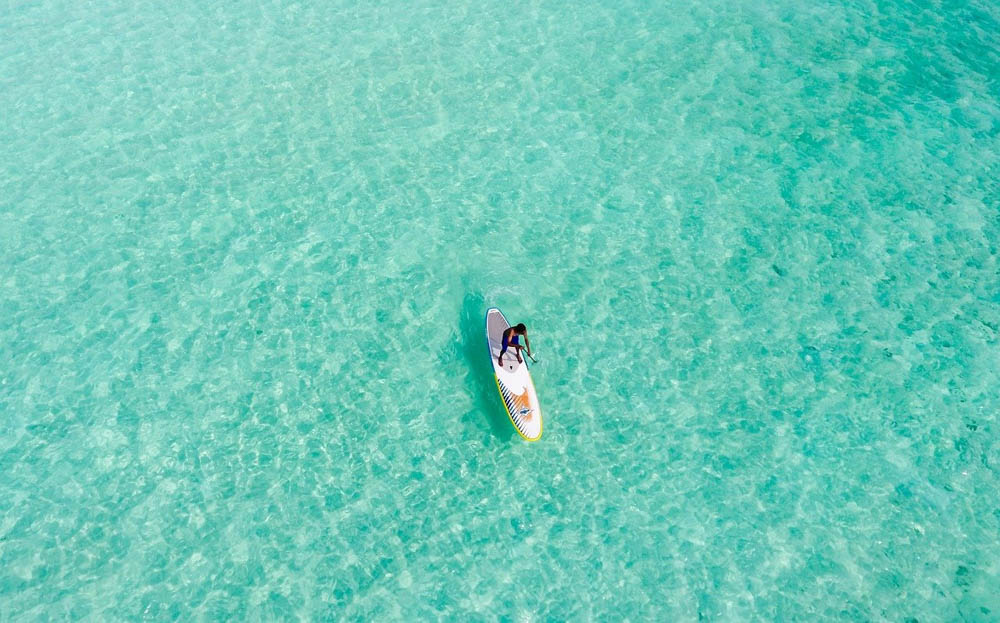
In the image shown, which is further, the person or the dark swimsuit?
the dark swimsuit

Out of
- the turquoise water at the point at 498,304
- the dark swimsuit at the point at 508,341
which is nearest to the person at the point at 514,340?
the dark swimsuit at the point at 508,341

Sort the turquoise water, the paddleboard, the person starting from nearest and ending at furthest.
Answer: the turquoise water → the paddleboard → the person

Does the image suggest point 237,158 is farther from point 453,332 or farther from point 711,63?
point 711,63

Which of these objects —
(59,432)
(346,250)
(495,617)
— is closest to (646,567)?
(495,617)

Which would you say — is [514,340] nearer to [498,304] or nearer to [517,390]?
[517,390]

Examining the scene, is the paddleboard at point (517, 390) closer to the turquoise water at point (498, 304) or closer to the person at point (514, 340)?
the person at point (514, 340)

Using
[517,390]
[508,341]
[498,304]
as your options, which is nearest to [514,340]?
[508,341]

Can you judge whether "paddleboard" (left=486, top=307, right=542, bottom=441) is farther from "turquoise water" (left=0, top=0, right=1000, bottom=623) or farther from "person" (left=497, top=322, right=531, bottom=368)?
"turquoise water" (left=0, top=0, right=1000, bottom=623)

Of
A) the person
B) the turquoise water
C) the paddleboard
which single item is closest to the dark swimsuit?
the person
